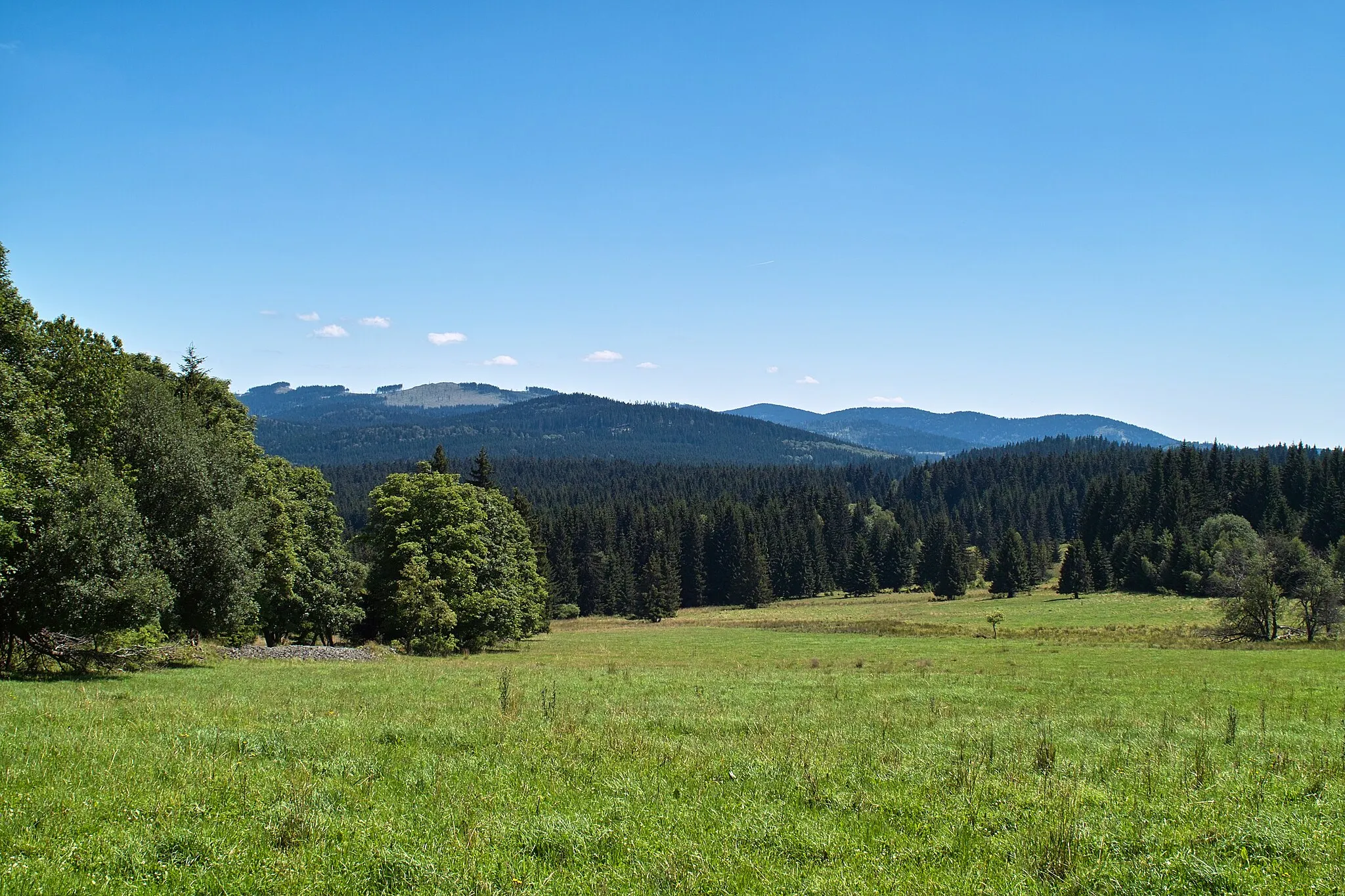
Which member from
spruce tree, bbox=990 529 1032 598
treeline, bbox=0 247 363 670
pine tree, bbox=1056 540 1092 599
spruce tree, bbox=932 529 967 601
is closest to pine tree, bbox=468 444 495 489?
treeline, bbox=0 247 363 670

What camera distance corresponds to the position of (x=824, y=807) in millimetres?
9477

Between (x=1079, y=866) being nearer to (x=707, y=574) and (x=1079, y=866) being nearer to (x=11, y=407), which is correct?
(x=11, y=407)

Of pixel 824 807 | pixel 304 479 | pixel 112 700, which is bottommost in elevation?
pixel 112 700

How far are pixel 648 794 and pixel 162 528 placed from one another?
27.1 metres

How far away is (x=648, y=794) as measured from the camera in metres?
9.80

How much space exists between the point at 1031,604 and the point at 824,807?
98.5 m

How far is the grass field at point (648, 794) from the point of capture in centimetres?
718

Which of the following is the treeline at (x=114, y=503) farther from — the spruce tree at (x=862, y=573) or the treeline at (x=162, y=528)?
the spruce tree at (x=862, y=573)

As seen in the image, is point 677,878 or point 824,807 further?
point 824,807

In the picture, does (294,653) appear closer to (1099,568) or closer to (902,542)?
(1099,568)

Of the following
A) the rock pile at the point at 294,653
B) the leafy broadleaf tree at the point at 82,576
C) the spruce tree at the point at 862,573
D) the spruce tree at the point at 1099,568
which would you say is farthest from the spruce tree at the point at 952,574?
the leafy broadleaf tree at the point at 82,576

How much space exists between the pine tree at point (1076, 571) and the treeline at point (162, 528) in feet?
288

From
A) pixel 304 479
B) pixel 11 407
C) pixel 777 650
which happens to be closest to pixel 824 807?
pixel 11 407

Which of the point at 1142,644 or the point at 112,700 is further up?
the point at 112,700
